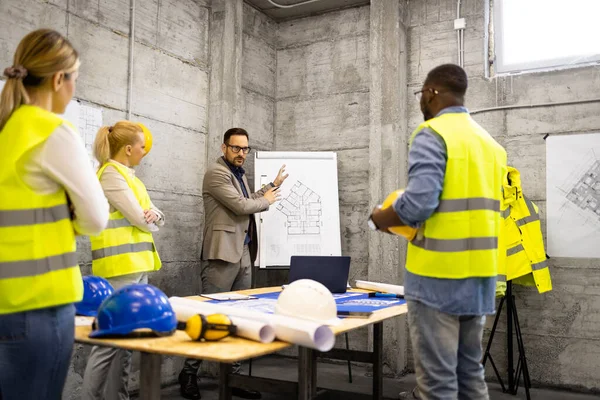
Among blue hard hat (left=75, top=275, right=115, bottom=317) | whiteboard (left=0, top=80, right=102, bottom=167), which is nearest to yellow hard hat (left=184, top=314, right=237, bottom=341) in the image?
blue hard hat (left=75, top=275, right=115, bottom=317)

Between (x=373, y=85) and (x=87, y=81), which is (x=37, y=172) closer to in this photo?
(x=87, y=81)

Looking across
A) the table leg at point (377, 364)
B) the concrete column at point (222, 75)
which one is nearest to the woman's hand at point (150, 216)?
the table leg at point (377, 364)

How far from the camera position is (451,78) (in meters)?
2.15

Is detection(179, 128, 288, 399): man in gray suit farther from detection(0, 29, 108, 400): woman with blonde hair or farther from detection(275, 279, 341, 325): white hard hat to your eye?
detection(0, 29, 108, 400): woman with blonde hair

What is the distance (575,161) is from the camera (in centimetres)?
457

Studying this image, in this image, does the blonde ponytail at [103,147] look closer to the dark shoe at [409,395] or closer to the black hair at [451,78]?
the black hair at [451,78]

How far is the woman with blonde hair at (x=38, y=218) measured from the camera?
1465 mm

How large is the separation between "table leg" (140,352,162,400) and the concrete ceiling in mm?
4505

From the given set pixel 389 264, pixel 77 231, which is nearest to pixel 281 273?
pixel 389 264

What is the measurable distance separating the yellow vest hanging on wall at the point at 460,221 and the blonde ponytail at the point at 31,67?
1223 mm

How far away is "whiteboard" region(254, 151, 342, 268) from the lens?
5090 millimetres

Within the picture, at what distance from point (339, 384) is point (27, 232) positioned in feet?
11.7

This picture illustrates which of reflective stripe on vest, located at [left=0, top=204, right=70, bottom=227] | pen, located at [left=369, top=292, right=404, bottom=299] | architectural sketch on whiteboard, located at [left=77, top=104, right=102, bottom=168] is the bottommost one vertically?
pen, located at [left=369, top=292, right=404, bottom=299]

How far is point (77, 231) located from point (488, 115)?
4.03m
